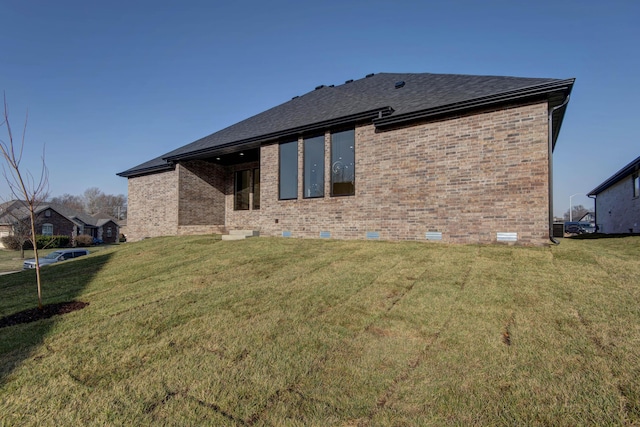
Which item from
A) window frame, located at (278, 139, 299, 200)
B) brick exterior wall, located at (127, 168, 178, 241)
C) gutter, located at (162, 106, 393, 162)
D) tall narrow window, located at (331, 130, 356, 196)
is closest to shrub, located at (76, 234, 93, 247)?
brick exterior wall, located at (127, 168, 178, 241)

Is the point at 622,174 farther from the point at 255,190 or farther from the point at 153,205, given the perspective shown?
the point at 153,205

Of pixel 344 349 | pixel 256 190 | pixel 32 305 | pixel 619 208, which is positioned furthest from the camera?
pixel 619 208

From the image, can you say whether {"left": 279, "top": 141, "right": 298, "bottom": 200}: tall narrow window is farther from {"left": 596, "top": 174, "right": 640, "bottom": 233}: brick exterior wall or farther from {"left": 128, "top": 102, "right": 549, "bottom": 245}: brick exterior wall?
{"left": 596, "top": 174, "right": 640, "bottom": 233}: brick exterior wall

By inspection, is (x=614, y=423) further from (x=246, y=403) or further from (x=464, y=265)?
(x=464, y=265)

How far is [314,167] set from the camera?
36.0ft

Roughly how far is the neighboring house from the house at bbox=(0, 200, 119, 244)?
4713 centimetres

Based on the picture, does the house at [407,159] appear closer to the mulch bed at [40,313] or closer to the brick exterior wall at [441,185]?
the brick exterior wall at [441,185]

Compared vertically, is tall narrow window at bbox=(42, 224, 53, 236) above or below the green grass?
below

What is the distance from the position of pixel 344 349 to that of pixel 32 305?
5.67m

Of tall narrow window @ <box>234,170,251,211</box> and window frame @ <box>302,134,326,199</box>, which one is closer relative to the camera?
window frame @ <box>302,134,326,199</box>

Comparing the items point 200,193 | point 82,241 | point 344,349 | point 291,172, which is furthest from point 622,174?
point 82,241

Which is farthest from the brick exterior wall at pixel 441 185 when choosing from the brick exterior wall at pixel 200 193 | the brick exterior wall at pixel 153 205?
the brick exterior wall at pixel 153 205

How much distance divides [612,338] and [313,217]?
8.35m

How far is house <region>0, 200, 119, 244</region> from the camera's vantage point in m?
32.7
